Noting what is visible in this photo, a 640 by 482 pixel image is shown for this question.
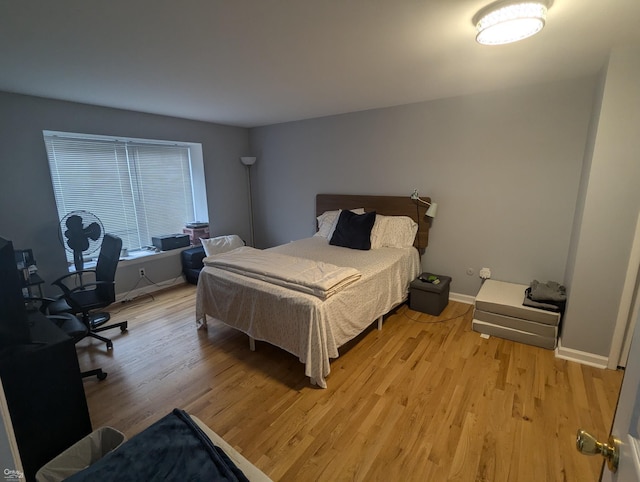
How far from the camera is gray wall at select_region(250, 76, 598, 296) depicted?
270 centimetres

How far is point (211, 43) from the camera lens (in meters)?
1.83

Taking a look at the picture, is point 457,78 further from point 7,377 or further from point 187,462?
point 7,377

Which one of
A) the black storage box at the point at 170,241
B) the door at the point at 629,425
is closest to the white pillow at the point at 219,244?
the black storage box at the point at 170,241

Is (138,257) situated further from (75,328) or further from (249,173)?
(249,173)

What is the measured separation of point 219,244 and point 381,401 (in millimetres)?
3002

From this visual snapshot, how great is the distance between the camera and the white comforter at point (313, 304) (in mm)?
2098

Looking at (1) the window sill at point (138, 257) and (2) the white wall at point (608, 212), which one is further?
(1) the window sill at point (138, 257)

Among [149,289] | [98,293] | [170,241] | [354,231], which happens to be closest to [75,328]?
[98,293]

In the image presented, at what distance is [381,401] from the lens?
78.1 inches

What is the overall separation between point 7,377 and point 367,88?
3151 mm

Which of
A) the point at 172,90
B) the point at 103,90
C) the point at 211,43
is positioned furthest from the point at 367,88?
the point at 103,90

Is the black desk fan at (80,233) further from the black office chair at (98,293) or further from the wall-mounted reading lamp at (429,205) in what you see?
the wall-mounted reading lamp at (429,205)

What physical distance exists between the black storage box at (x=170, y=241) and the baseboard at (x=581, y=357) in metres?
4.47

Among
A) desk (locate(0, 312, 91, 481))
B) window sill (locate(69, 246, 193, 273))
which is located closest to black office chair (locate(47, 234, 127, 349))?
window sill (locate(69, 246, 193, 273))
